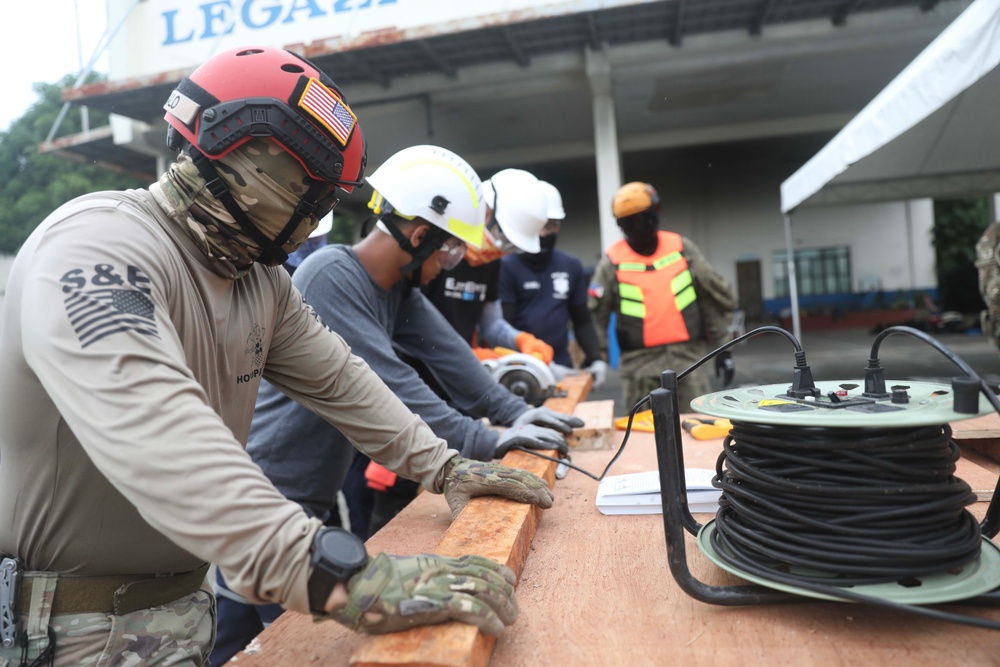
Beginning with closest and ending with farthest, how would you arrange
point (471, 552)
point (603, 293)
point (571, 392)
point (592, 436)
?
1. point (471, 552)
2. point (592, 436)
3. point (571, 392)
4. point (603, 293)

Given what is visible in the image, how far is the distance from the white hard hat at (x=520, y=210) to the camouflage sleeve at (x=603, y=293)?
111cm

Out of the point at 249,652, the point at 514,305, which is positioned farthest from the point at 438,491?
the point at 514,305

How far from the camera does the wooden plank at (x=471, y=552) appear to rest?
1.05m

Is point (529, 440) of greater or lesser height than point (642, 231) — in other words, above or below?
below

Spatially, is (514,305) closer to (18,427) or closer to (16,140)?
(18,427)

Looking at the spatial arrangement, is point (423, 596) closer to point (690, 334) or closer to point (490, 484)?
point (490, 484)

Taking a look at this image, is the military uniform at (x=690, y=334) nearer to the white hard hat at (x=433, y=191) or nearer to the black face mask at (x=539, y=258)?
the black face mask at (x=539, y=258)

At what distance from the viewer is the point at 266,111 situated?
4.51ft

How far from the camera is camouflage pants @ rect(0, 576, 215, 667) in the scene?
4.06ft

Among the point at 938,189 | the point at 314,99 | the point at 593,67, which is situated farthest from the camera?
the point at 593,67

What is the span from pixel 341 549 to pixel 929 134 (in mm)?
8825

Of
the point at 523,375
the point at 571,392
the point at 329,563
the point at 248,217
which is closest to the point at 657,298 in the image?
the point at 571,392

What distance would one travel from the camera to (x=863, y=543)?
118 cm

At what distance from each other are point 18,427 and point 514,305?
15.0 ft
